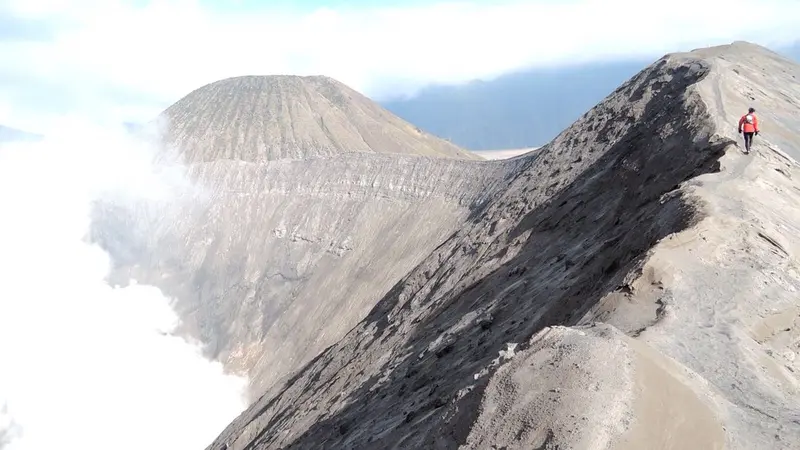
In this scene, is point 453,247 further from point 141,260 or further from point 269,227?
point 141,260

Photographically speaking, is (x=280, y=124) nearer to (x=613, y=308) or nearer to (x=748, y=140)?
(x=748, y=140)

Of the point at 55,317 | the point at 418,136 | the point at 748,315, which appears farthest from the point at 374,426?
the point at 418,136

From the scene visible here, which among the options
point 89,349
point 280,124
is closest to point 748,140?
point 89,349

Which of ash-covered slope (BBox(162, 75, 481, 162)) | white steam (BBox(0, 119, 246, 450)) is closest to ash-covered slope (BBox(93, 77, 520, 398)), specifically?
white steam (BBox(0, 119, 246, 450))

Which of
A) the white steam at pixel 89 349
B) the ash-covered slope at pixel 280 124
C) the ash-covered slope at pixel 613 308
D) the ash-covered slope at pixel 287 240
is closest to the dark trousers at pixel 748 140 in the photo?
the ash-covered slope at pixel 613 308

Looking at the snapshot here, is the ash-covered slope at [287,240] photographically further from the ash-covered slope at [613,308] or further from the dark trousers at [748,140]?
the dark trousers at [748,140]
